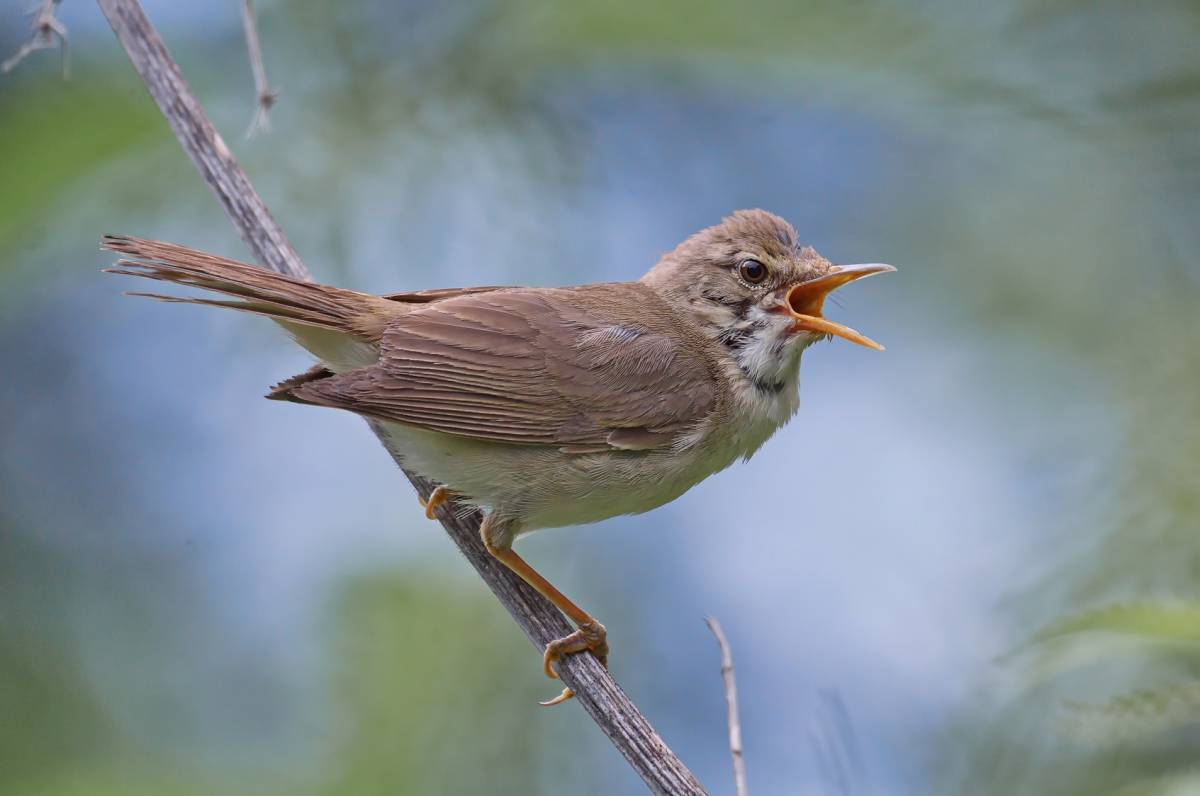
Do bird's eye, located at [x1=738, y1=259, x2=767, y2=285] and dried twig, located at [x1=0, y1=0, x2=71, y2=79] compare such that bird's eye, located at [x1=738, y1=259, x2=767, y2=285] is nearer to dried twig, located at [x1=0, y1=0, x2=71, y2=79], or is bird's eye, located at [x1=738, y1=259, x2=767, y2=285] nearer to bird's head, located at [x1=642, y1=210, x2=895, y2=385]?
bird's head, located at [x1=642, y1=210, x2=895, y2=385]

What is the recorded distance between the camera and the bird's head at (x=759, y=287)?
330 cm

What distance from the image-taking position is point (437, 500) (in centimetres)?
339

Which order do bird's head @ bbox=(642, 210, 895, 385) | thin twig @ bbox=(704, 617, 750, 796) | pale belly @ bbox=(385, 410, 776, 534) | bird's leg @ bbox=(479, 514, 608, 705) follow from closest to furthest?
thin twig @ bbox=(704, 617, 750, 796), bird's leg @ bbox=(479, 514, 608, 705), pale belly @ bbox=(385, 410, 776, 534), bird's head @ bbox=(642, 210, 895, 385)

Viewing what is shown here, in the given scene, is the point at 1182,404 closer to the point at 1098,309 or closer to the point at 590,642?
the point at 1098,309

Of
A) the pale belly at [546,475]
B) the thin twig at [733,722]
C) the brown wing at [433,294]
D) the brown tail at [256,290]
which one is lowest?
the thin twig at [733,722]

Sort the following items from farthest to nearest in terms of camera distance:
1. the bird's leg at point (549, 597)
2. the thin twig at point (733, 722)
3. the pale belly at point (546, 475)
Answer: the pale belly at point (546, 475), the bird's leg at point (549, 597), the thin twig at point (733, 722)

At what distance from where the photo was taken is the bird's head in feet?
10.8

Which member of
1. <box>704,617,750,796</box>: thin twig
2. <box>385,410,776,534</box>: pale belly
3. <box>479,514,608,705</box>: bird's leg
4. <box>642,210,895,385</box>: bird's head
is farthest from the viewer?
<box>642,210,895,385</box>: bird's head

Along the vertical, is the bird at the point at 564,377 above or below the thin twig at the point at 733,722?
above

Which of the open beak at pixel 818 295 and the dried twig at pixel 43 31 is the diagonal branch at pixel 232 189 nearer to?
the dried twig at pixel 43 31

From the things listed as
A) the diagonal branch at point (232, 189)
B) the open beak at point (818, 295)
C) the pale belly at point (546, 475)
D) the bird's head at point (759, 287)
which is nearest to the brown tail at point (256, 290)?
the diagonal branch at point (232, 189)

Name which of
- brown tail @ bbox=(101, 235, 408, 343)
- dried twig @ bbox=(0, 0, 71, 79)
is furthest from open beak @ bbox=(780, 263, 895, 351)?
dried twig @ bbox=(0, 0, 71, 79)

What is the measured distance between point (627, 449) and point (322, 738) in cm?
135

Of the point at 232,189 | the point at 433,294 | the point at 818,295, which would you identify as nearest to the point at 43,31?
the point at 232,189
